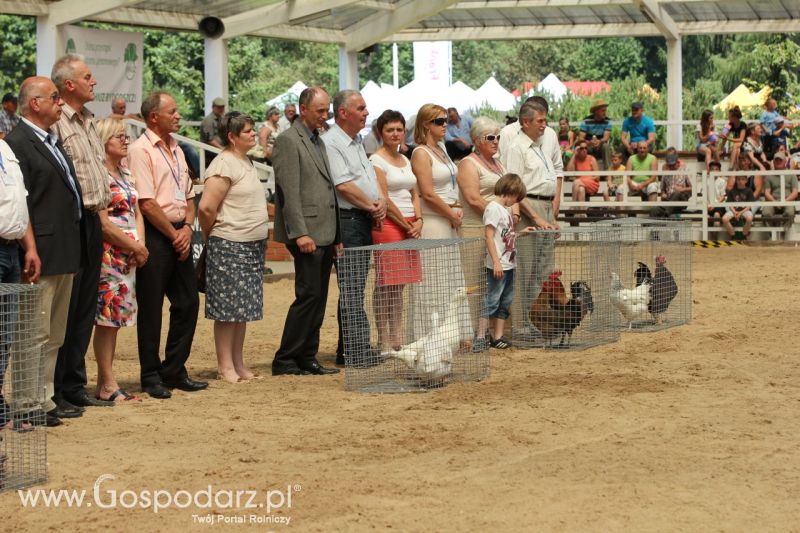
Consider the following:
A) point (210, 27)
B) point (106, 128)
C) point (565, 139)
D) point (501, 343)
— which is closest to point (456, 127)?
point (210, 27)

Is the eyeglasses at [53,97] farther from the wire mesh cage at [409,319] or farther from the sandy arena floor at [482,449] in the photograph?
the wire mesh cage at [409,319]

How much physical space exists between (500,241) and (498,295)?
48cm

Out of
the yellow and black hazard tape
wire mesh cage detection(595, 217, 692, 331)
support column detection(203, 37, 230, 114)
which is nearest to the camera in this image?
wire mesh cage detection(595, 217, 692, 331)

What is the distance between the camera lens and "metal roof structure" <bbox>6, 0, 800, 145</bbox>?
2097 cm

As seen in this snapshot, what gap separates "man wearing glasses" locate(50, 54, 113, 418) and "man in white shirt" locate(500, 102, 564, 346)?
390 centimetres

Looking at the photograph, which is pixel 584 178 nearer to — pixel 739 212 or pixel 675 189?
pixel 675 189

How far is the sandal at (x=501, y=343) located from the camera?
34.7 ft

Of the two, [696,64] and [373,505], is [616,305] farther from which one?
[696,64]

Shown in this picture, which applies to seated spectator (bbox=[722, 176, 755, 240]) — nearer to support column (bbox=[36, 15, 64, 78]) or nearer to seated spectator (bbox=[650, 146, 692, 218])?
seated spectator (bbox=[650, 146, 692, 218])

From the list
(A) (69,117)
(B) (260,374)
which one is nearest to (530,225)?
(B) (260,374)

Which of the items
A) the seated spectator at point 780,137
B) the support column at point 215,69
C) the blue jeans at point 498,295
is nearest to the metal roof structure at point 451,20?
the support column at point 215,69

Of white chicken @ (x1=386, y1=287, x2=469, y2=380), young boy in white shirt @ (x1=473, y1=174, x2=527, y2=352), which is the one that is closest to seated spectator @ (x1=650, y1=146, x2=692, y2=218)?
young boy in white shirt @ (x1=473, y1=174, x2=527, y2=352)

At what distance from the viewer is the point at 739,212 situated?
65.1 feet

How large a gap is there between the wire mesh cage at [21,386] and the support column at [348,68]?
1771cm
